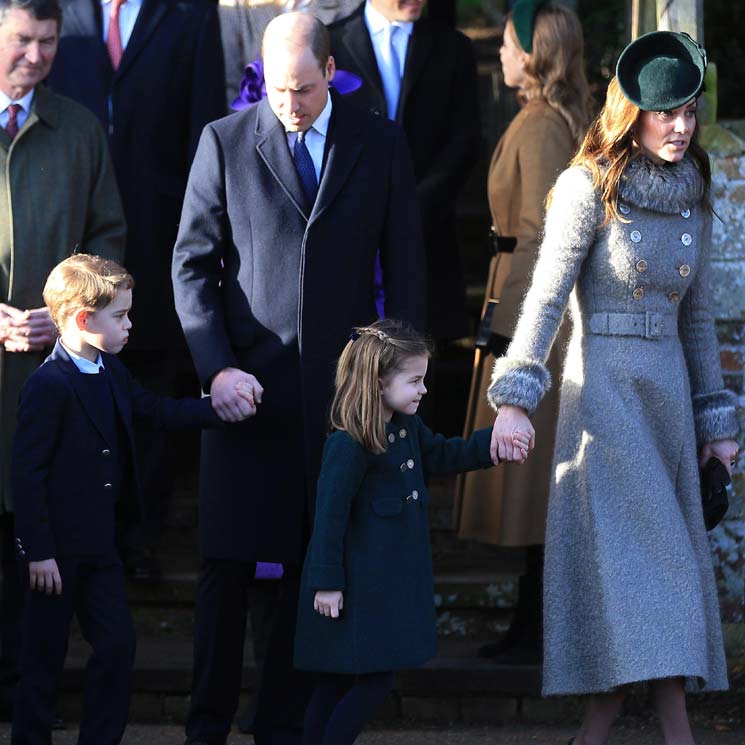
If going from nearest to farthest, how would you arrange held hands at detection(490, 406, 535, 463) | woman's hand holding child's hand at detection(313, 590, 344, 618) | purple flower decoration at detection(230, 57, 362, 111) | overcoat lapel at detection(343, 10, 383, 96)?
Answer: woman's hand holding child's hand at detection(313, 590, 344, 618) → held hands at detection(490, 406, 535, 463) → purple flower decoration at detection(230, 57, 362, 111) → overcoat lapel at detection(343, 10, 383, 96)

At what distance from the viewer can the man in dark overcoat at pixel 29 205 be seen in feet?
16.3

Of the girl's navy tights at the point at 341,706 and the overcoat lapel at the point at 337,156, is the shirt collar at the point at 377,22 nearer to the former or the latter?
the overcoat lapel at the point at 337,156

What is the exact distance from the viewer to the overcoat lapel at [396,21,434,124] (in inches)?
216

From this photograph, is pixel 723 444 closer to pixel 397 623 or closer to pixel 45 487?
pixel 397 623

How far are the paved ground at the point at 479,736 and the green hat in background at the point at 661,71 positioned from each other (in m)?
1.94

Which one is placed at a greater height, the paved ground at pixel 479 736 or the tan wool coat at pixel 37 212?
the tan wool coat at pixel 37 212

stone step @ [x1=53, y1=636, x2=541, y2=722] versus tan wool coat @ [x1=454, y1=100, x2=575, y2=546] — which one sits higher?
tan wool coat @ [x1=454, y1=100, x2=575, y2=546]

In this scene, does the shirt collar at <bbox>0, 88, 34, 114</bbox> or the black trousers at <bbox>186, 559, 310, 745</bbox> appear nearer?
the black trousers at <bbox>186, 559, 310, 745</bbox>

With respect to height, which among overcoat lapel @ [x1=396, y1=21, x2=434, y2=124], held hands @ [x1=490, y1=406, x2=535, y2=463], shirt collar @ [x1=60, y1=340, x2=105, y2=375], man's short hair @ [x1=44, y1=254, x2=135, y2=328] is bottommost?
held hands @ [x1=490, y1=406, x2=535, y2=463]

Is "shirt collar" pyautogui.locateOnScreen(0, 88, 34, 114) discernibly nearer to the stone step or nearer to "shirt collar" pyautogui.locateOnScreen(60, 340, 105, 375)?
"shirt collar" pyautogui.locateOnScreen(60, 340, 105, 375)

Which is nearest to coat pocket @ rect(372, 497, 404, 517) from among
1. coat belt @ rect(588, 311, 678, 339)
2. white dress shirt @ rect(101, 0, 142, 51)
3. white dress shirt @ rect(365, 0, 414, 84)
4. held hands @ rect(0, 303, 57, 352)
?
coat belt @ rect(588, 311, 678, 339)

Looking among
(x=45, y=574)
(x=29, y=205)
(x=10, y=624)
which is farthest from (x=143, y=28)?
(x=45, y=574)

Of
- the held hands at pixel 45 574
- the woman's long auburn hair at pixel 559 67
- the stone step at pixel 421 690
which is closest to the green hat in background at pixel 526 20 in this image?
the woman's long auburn hair at pixel 559 67

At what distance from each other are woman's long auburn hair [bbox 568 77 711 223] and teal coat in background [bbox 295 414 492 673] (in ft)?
2.58
